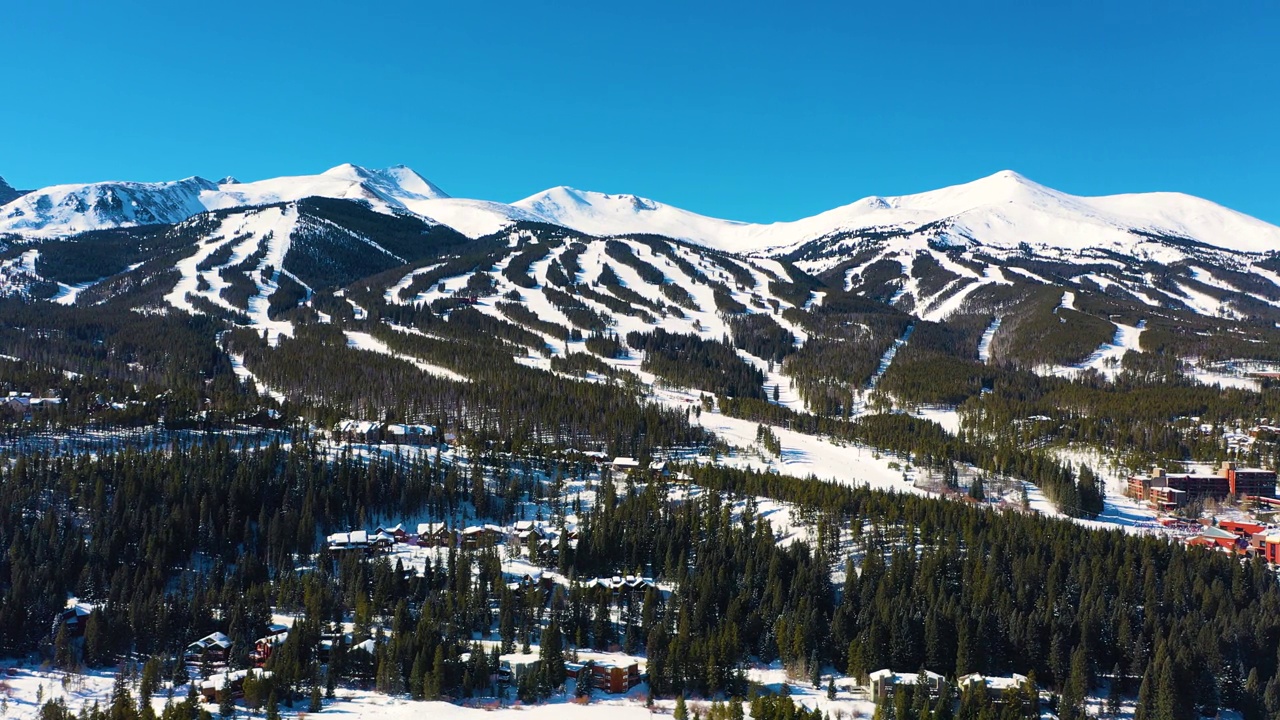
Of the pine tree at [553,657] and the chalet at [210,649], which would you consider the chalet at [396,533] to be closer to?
the chalet at [210,649]

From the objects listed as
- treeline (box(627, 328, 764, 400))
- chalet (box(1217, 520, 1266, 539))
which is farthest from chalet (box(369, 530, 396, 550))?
treeline (box(627, 328, 764, 400))

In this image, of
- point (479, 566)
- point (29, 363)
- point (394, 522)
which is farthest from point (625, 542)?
point (29, 363)

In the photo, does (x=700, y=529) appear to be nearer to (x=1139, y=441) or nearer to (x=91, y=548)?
(x=91, y=548)

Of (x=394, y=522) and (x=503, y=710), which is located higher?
(x=394, y=522)

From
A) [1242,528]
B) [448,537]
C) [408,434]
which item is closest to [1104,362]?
[1242,528]

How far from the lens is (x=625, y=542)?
252 feet

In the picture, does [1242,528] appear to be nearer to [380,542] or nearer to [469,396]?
[380,542]

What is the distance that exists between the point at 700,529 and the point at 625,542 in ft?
23.0

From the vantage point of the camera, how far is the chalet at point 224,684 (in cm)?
5247

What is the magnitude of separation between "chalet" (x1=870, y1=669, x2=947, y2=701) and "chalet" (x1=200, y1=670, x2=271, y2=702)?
115ft

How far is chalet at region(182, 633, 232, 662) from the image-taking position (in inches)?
2253

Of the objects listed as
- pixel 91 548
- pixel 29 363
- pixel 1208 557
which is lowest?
pixel 91 548

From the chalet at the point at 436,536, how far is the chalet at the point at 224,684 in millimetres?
23733

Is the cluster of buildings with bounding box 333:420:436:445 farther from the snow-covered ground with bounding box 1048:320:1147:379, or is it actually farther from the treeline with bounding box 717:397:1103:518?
the snow-covered ground with bounding box 1048:320:1147:379
